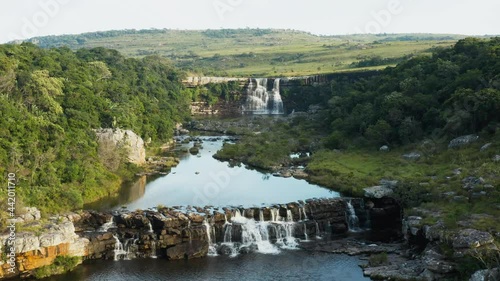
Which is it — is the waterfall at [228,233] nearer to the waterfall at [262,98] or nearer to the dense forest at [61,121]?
the dense forest at [61,121]

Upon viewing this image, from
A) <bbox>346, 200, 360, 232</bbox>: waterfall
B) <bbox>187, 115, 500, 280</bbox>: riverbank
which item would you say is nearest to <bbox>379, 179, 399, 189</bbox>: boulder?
<bbox>187, 115, 500, 280</bbox>: riverbank

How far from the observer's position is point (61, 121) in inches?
2157

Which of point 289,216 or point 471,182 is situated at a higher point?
point 471,182

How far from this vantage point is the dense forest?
4472 cm

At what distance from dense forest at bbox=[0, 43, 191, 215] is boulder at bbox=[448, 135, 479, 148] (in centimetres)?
3546

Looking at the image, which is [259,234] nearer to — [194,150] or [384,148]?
[384,148]

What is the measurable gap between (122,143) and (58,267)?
24931 mm

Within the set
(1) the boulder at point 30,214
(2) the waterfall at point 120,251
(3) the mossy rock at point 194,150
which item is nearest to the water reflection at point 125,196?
(1) the boulder at point 30,214

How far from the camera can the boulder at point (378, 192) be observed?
4756cm

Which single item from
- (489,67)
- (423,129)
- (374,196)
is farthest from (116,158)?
(489,67)

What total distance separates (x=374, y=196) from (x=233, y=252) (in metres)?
14.8

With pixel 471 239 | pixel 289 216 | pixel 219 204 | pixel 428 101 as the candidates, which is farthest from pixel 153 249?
pixel 428 101

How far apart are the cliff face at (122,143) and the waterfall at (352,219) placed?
1022 inches

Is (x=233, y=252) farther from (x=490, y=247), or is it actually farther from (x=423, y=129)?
(x=423, y=129)
